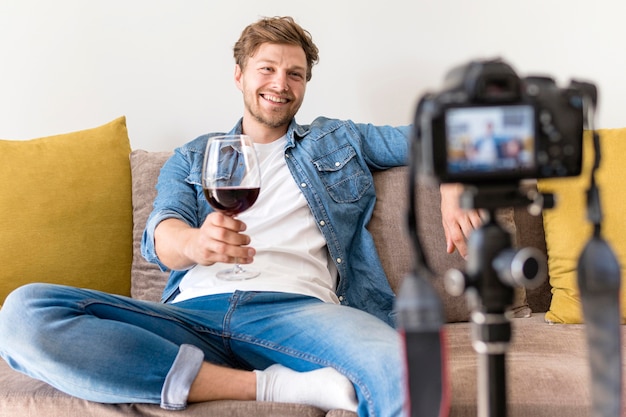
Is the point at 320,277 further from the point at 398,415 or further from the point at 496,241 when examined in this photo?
the point at 496,241

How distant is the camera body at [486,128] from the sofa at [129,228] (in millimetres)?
1032

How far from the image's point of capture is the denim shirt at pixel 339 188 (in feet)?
6.33

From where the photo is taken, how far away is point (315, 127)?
212 centimetres

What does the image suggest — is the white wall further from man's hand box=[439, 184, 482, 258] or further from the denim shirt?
man's hand box=[439, 184, 482, 258]

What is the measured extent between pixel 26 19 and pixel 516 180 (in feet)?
6.95

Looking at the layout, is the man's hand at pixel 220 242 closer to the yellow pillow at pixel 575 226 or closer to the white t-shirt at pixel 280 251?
the white t-shirt at pixel 280 251

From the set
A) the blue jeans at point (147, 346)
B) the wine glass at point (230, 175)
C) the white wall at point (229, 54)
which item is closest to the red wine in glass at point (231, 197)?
the wine glass at point (230, 175)

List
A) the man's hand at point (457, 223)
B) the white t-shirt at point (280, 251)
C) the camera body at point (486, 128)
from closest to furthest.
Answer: the camera body at point (486, 128) < the man's hand at point (457, 223) < the white t-shirt at point (280, 251)

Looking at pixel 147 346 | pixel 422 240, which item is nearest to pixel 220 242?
pixel 147 346

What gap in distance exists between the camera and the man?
1451 mm

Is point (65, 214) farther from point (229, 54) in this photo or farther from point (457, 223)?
point (457, 223)

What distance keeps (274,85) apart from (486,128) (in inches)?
55.1

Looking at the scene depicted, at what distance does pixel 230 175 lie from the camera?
4.66ft

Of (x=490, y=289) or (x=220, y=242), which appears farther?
(x=220, y=242)
